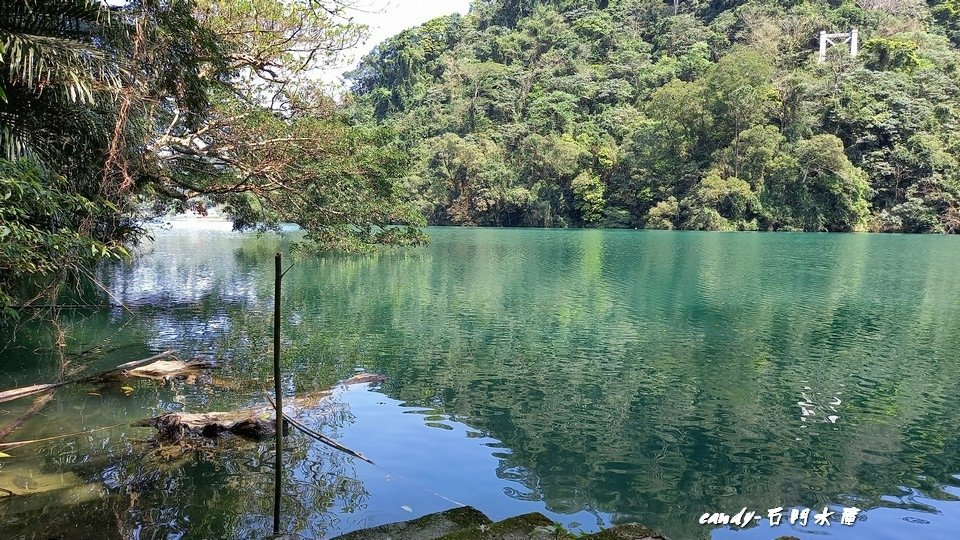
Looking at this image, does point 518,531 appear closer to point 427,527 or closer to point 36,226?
point 427,527

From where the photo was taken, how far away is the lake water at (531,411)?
653 cm

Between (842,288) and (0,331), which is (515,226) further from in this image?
(0,331)

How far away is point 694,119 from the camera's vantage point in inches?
2501

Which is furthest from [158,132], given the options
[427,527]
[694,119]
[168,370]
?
[694,119]

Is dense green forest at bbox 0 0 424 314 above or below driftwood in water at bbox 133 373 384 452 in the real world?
above

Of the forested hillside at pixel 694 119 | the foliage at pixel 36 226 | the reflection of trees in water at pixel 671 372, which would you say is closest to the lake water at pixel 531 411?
the reflection of trees in water at pixel 671 372

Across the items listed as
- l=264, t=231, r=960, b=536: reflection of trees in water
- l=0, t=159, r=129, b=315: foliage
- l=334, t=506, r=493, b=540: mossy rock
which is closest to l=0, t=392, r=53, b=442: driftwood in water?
l=0, t=159, r=129, b=315: foliage

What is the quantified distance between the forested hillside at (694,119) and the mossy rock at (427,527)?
37181 mm

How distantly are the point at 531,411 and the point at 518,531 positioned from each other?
19.1 ft

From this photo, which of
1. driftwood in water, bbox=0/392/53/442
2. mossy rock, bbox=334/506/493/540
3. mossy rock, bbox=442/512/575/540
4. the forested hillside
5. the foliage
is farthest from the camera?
the forested hillside

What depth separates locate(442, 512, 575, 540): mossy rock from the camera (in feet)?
13.1

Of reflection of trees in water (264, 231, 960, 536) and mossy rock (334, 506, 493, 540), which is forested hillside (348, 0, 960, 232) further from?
mossy rock (334, 506, 493, 540)

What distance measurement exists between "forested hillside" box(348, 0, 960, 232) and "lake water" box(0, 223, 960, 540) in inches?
1030

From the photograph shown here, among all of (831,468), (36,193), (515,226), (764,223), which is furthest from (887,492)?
(515,226)
